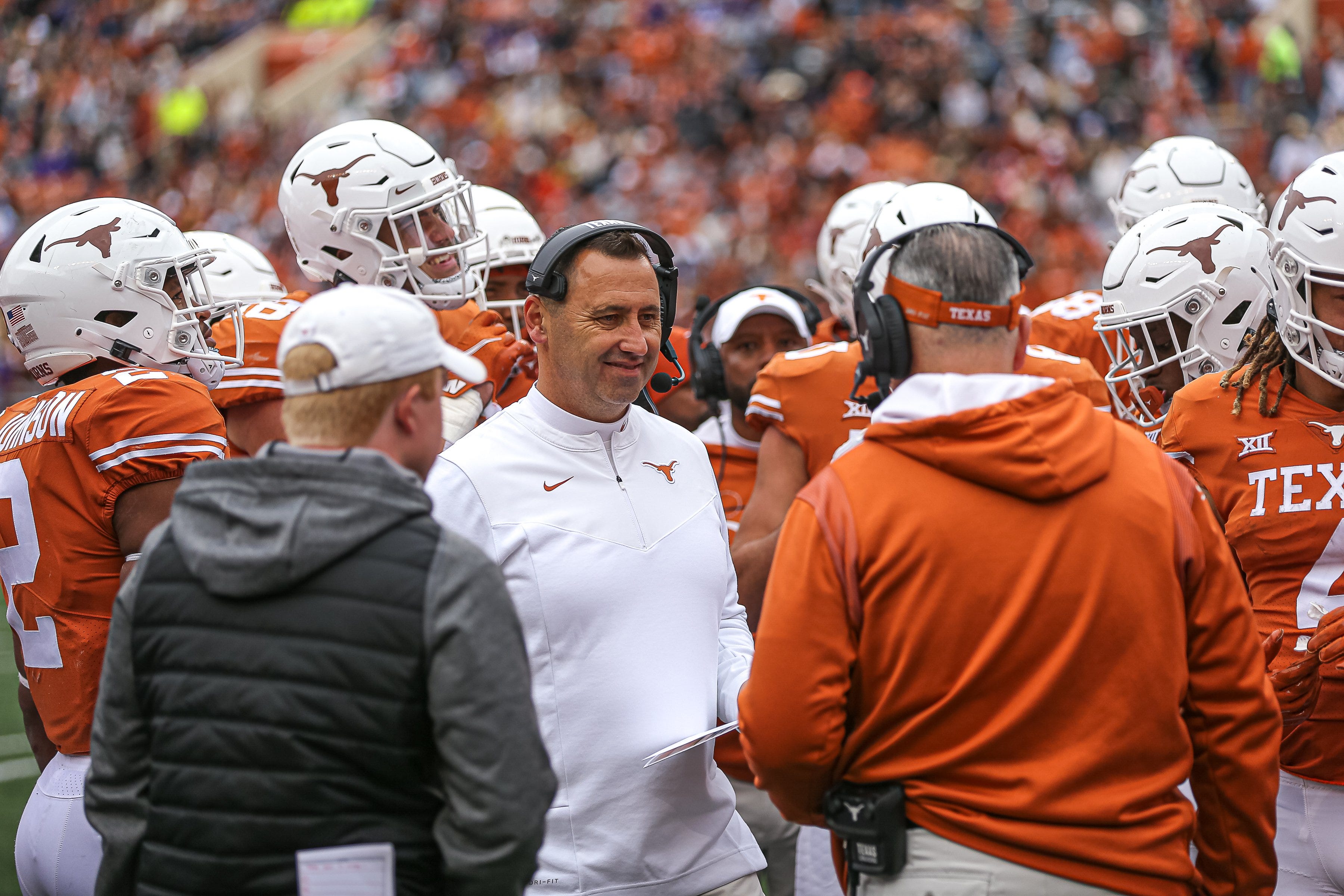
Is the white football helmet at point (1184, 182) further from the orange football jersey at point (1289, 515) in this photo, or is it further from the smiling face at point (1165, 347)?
the orange football jersey at point (1289, 515)

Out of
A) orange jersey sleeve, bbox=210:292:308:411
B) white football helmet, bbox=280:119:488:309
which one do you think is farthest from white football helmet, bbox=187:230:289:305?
orange jersey sleeve, bbox=210:292:308:411

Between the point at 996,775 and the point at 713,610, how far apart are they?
934 mm

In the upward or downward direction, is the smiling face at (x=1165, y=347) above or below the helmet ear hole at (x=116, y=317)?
below

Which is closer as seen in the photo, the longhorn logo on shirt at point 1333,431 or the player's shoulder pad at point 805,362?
the longhorn logo on shirt at point 1333,431

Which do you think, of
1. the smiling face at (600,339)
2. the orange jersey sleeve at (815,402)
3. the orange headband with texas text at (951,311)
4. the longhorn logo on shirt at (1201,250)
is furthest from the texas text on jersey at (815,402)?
the orange headband with texas text at (951,311)

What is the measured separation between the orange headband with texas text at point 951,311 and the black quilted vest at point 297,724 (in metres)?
0.94

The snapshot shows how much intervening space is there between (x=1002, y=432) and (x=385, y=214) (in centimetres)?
253

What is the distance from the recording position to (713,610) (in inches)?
119

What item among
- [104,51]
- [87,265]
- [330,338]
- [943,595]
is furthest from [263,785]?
[104,51]

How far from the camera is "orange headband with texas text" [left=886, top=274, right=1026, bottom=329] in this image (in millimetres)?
2344

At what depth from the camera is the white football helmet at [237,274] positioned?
5094 mm

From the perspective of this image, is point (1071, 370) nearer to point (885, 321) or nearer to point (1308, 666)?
point (1308, 666)

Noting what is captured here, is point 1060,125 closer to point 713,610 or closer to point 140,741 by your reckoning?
point 713,610

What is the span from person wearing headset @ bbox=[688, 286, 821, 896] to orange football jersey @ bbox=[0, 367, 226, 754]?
6.79ft
